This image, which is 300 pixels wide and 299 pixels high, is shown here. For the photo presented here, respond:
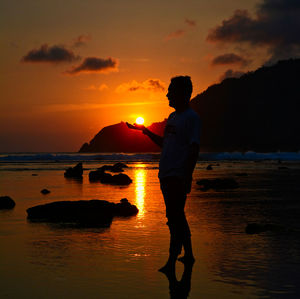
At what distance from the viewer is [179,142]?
6.43 m

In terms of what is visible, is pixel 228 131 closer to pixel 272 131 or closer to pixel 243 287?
pixel 272 131

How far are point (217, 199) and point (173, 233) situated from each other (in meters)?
8.87

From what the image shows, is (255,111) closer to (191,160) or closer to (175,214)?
(175,214)

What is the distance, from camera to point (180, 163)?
6359 millimetres

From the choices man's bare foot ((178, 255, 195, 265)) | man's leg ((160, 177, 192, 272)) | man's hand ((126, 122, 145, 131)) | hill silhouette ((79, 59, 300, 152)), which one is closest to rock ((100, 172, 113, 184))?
man's hand ((126, 122, 145, 131))

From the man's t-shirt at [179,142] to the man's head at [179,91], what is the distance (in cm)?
24

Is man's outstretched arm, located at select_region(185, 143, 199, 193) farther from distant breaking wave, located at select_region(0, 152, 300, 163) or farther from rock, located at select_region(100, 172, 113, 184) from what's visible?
distant breaking wave, located at select_region(0, 152, 300, 163)

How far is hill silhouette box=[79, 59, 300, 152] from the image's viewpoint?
139500 mm

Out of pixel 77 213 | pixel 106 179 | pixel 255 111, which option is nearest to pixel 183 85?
pixel 77 213

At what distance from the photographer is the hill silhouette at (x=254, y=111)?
139500mm

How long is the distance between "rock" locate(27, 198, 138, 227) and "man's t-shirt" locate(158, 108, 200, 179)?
4228mm

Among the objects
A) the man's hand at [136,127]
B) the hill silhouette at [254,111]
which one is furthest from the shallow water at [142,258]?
the hill silhouette at [254,111]

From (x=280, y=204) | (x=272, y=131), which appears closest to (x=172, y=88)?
(x=280, y=204)

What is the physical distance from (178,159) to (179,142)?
22 centimetres
